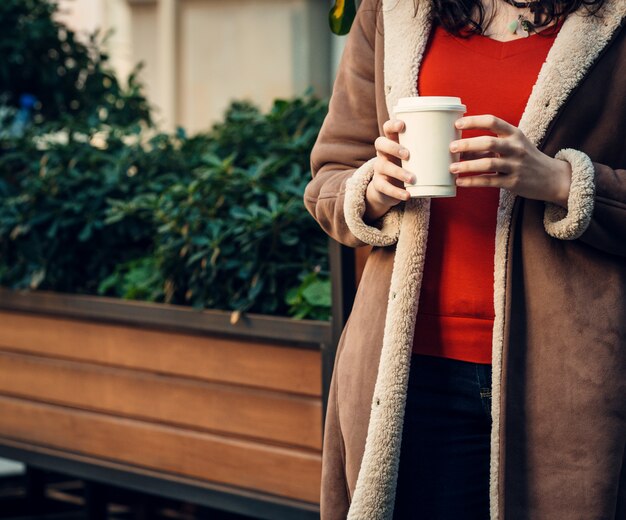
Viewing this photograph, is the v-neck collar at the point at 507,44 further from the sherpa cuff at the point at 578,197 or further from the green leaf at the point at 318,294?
the green leaf at the point at 318,294

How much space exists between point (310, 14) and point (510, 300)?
5.75 meters

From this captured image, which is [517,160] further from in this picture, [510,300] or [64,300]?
[64,300]

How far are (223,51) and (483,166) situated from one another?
6.11 meters

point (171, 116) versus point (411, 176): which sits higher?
point (171, 116)

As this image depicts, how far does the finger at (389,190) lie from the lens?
4.64ft

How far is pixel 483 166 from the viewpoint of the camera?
1.33 metres

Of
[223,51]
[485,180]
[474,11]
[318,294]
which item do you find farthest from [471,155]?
[223,51]

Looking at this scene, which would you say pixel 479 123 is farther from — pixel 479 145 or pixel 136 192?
pixel 136 192

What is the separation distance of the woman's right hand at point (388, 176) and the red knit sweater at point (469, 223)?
0.33 feet

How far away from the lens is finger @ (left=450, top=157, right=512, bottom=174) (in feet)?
4.34

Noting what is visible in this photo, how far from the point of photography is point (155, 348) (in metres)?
2.98

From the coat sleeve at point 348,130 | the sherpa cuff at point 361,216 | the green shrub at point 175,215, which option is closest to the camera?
the sherpa cuff at point 361,216

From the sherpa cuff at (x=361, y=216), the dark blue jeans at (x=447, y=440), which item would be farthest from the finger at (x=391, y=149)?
the dark blue jeans at (x=447, y=440)

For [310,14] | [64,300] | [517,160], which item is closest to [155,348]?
[64,300]
